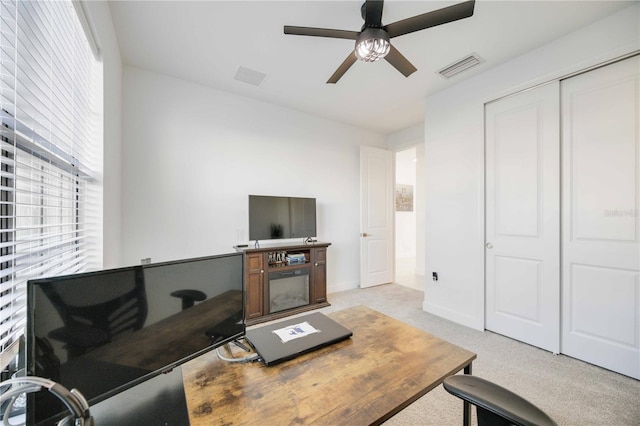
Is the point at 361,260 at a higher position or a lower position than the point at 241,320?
lower

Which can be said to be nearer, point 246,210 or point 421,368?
point 421,368

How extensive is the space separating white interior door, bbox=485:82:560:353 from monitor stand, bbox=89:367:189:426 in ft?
10.2

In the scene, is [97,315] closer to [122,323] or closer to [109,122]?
[122,323]

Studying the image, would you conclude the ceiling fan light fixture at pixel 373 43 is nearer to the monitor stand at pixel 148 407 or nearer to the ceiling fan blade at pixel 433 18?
the ceiling fan blade at pixel 433 18

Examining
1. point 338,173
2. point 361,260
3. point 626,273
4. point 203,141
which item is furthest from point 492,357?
point 203,141

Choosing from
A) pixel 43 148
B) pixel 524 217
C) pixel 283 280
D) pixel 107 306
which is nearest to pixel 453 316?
pixel 524 217

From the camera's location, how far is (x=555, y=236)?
94.0 inches

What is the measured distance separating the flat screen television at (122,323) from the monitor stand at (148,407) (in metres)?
0.10

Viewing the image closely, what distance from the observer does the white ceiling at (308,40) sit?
6.48 feet

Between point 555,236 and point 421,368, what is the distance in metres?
2.32

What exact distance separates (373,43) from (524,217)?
7.59 feet

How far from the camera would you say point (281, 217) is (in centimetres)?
349

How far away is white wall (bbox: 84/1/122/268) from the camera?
5.80ft

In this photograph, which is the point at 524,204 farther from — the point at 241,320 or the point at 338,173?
the point at 241,320
